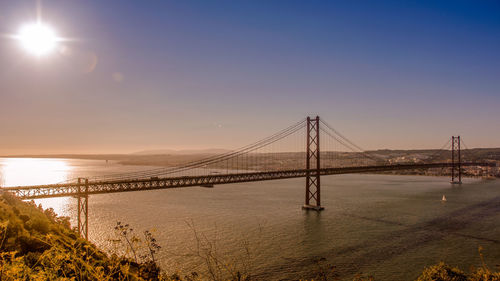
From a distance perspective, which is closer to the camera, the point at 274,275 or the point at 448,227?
the point at 274,275

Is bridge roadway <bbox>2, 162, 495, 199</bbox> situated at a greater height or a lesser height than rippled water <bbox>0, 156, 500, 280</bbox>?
greater

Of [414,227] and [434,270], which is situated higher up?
[434,270]

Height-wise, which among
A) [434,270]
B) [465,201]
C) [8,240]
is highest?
[8,240]

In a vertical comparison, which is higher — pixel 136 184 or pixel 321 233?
pixel 136 184

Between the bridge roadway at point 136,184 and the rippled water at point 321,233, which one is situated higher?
the bridge roadway at point 136,184

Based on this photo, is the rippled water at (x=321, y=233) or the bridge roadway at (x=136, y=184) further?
the bridge roadway at (x=136, y=184)

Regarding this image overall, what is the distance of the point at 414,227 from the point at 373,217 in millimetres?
6054

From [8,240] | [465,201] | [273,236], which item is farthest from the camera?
[465,201]

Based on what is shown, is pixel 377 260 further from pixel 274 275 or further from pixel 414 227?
pixel 414 227

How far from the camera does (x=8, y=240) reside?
352 inches

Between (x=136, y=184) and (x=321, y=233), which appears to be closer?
(x=321, y=233)

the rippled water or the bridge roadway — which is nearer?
the rippled water

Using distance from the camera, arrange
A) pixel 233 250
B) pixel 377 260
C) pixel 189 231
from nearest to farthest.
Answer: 1. pixel 377 260
2. pixel 233 250
3. pixel 189 231

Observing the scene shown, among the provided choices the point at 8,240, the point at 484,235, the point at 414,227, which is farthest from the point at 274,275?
the point at 484,235
